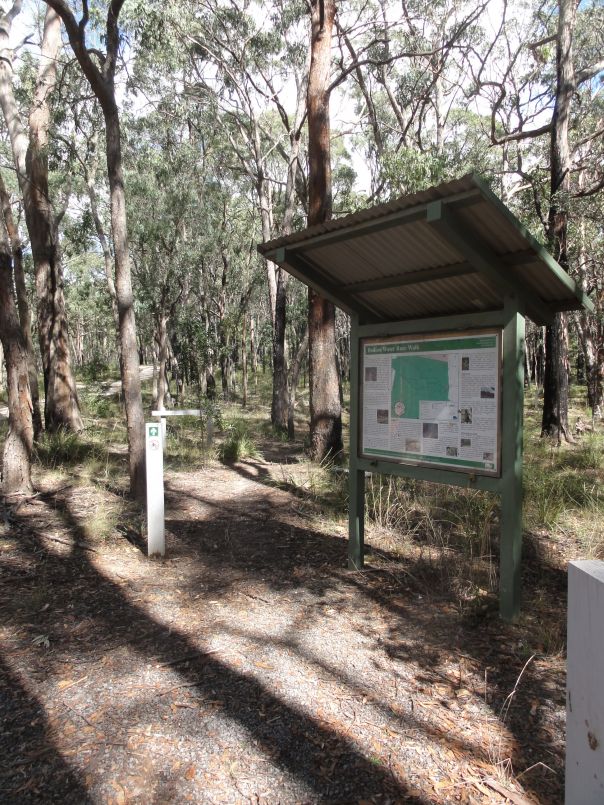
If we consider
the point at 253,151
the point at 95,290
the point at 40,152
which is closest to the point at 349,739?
the point at 40,152

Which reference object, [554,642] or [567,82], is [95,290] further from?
[554,642]

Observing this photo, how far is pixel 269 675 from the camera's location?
2.86m

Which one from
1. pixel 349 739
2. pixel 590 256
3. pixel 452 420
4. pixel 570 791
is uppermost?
pixel 590 256

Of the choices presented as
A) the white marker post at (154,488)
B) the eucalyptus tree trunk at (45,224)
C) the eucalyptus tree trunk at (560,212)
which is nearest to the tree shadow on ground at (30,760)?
the white marker post at (154,488)

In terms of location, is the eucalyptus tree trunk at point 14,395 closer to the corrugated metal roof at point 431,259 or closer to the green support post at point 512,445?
the corrugated metal roof at point 431,259

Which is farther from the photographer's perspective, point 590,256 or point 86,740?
point 590,256

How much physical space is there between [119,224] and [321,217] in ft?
10.8

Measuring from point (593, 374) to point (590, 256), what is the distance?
346 cm

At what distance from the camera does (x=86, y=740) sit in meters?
2.33

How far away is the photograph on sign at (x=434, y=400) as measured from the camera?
343 centimetres

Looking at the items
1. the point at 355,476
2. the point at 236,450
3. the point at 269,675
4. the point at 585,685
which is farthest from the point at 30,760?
the point at 236,450

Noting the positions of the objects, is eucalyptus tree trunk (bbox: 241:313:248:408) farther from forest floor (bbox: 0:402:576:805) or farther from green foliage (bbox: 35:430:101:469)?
forest floor (bbox: 0:402:576:805)

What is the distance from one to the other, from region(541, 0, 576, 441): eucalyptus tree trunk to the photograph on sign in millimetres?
7599

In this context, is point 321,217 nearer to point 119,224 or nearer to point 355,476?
point 119,224
